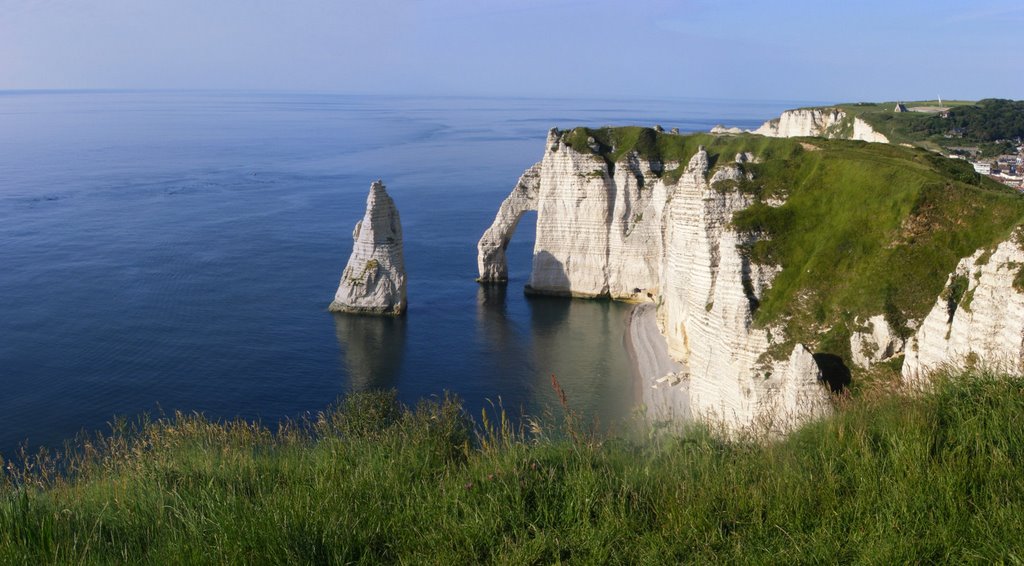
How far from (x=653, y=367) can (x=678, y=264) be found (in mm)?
6574

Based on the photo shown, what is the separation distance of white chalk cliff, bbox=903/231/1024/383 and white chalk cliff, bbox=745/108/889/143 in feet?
196

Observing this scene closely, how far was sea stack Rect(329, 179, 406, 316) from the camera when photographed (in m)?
53.0

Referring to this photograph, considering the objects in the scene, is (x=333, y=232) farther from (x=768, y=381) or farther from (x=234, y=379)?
(x=768, y=381)

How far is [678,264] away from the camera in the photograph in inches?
1574

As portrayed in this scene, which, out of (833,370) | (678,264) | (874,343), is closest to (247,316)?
(678,264)

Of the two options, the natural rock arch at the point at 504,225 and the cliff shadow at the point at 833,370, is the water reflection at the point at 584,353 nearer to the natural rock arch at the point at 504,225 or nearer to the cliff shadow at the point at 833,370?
the natural rock arch at the point at 504,225

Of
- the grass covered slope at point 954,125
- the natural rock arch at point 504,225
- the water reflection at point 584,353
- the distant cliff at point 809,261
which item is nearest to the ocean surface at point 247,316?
the water reflection at point 584,353

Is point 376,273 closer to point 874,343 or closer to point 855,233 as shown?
point 855,233

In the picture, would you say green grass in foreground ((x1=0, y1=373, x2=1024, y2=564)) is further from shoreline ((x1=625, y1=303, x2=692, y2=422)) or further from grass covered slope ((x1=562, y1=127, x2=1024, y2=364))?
shoreline ((x1=625, y1=303, x2=692, y2=422))

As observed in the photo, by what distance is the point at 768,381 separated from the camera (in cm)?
2683

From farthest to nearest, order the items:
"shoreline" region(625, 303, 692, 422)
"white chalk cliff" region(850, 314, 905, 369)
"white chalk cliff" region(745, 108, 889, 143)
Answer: "white chalk cliff" region(745, 108, 889, 143) → "shoreline" region(625, 303, 692, 422) → "white chalk cliff" region(850, 314, 905, 369)

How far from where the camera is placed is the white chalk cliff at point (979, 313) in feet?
63.0

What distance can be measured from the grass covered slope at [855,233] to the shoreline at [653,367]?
7.10 m

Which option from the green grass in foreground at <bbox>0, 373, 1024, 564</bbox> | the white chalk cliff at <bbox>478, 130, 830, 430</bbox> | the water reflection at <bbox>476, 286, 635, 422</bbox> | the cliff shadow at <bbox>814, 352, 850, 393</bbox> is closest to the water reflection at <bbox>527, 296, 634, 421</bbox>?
the water reflection at <bbox>476, 286, 635, 422</bbox>
